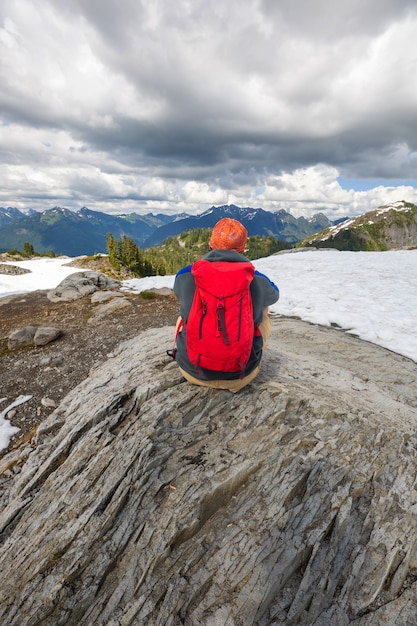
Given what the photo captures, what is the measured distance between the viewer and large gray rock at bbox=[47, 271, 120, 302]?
23.2 metres

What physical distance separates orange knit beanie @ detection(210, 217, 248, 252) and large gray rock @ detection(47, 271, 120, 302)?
20392 mm

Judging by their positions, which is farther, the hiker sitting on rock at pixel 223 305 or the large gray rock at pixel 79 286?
the large gray rock at pixel 79 286

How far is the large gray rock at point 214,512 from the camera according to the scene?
Answer: 3844mm

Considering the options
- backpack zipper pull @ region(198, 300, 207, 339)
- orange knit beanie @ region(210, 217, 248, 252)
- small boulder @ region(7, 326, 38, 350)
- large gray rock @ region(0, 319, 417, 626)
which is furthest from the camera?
small boulder @ region(7, 326, 38, 350)

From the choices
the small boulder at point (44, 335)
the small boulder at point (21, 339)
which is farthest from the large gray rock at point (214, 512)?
the small boulder at point (21, 339)

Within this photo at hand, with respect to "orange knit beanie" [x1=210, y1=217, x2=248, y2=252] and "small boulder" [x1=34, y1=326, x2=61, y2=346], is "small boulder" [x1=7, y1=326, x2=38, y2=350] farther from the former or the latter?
"orange knit beanie" [x1=210, y1=217, x2=248, y2=252]

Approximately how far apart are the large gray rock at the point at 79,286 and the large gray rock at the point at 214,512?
59.0 feet

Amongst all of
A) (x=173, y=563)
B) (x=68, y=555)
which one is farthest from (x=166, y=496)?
(x=68, y=555)

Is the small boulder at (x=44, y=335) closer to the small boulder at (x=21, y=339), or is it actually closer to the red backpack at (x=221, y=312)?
the small boulder at (x=21, y=339)

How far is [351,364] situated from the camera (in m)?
10.2

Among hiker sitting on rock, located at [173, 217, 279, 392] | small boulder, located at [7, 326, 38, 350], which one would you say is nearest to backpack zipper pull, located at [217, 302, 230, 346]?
hiker sitting on rock, located at [173, 217, 279, 392]

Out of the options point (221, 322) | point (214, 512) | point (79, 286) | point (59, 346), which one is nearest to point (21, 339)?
point (59, 346)

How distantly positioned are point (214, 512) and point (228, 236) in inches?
180

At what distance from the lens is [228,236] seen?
5.23 meters
